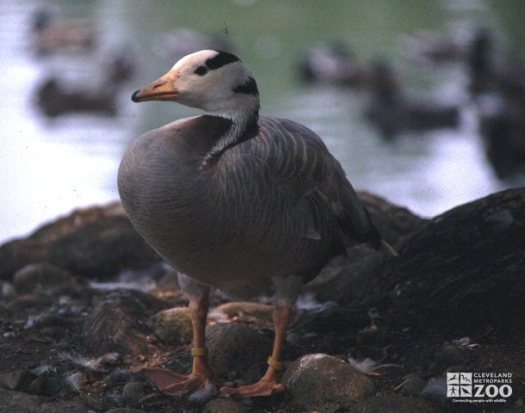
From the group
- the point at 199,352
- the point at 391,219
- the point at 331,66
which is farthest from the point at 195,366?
the point at 331,66

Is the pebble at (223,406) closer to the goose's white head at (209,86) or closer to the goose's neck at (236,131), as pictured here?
the goose's neck at (236,131)

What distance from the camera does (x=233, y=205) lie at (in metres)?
4.50

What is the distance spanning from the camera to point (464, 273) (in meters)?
5.41

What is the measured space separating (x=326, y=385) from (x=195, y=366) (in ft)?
2.41

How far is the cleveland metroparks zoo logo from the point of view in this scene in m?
4.51

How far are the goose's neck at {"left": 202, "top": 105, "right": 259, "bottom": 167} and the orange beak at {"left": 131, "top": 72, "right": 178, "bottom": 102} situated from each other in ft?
0.88

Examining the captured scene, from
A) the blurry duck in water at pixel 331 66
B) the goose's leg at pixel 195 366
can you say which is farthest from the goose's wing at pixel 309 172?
the blurry duck in water at pixel 331 66

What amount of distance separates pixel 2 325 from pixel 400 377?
7.71ft

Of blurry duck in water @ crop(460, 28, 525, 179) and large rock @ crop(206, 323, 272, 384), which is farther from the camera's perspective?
blurry duck in water @ crop(460, 28, 525, 179)

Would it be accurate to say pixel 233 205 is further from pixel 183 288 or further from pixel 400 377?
pixel 400 377

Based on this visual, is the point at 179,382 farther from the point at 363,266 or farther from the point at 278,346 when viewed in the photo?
the point at 363,266

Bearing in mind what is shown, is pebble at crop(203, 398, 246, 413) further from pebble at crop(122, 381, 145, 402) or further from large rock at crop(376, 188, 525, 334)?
large rock at crop(376, 188, 525, 334)

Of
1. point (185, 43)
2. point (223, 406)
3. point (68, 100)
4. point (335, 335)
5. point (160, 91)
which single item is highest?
point (185, 43)

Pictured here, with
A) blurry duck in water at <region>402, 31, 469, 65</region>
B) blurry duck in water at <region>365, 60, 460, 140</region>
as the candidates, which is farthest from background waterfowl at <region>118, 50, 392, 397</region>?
blurry duck in water at <region>402, 31, 469, 65</region>
